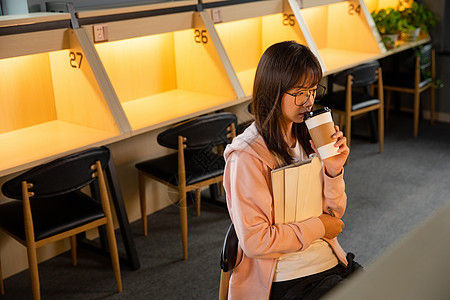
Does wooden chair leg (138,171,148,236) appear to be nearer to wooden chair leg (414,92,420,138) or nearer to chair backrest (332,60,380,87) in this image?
chair backrest (332,60,380,87)

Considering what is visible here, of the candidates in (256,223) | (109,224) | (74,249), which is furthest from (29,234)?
(256,223)

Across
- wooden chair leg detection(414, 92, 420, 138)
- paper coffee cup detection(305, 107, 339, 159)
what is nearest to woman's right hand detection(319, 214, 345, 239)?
paper coffee cup detection(305, 107, 339, 159)

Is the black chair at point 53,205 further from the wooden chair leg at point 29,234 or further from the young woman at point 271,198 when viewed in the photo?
the young woman at point 271,198

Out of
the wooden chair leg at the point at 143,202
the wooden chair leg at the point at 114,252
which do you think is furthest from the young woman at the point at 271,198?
the wooden chair leg at the point at 143,202

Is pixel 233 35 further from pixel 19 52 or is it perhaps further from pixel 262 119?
pixel 262 119

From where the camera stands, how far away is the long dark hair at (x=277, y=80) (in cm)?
147

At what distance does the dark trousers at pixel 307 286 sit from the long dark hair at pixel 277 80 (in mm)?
333

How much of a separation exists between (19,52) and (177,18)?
95 centimetres

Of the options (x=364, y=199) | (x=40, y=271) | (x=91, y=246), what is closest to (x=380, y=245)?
(x=364, y=199)

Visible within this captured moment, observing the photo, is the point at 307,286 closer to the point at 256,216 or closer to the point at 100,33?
the point at 256,216

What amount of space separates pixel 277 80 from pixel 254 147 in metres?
0.20

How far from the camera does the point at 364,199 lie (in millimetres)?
3529

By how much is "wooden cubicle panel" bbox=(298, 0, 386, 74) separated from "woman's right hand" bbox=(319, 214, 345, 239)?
268 centimetres

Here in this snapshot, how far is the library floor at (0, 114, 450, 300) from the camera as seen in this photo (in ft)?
8.68
